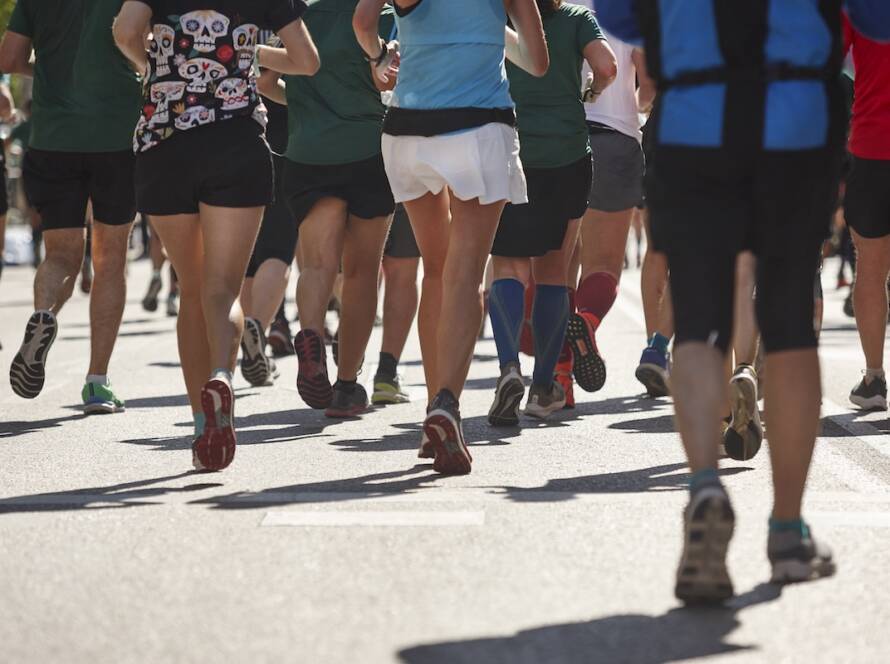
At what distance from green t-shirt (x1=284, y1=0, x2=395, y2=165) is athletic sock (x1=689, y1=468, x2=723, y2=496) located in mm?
4306

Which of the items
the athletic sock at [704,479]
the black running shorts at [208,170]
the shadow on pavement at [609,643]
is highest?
the black running shorts at [208,170]

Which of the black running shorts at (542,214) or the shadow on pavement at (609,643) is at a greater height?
the black running shorts at (542,214)

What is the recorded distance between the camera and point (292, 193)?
8664 mm

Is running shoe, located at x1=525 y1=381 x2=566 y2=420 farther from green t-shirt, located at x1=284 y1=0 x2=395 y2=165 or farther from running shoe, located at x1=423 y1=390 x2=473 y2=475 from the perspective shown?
running shoe, located at x1=423 y1=390 x2=473 y2=475

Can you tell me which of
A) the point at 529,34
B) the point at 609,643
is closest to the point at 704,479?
the point at 609,643

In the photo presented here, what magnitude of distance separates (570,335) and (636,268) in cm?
1901

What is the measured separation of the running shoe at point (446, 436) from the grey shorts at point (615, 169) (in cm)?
313

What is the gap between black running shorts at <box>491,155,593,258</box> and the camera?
8148 millimetres

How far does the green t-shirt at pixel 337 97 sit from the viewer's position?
8477mm

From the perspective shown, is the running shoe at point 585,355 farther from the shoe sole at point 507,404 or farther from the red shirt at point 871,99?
the red shirt at point 871,99

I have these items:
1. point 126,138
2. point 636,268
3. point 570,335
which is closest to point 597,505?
point 570,335

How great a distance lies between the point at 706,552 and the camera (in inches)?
169

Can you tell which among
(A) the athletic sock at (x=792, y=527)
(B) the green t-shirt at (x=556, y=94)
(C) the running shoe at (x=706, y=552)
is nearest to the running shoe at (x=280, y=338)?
(B) the green t-shirt at (x=556, y=94)

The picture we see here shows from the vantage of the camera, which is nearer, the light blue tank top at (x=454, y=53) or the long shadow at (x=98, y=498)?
the long shadow at (x=98, y=498)
